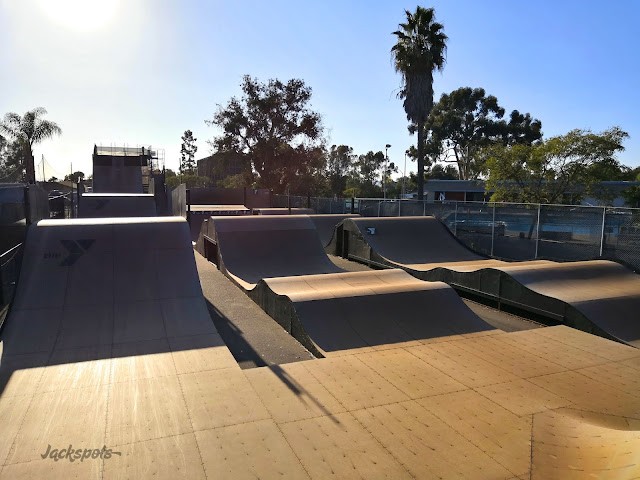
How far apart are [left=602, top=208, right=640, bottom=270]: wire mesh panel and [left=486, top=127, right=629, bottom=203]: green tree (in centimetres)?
899

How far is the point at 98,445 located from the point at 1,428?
3.42 feet

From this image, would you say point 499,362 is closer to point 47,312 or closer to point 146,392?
point 146,392

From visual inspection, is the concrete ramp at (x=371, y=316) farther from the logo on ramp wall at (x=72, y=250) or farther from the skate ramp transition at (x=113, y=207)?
the skate ramp transition at (x=113, y=207)

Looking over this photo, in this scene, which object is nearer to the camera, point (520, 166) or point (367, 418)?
point (367, 418)

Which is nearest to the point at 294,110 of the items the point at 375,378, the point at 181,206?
the point at 181,206

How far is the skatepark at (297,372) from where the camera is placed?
3543mm

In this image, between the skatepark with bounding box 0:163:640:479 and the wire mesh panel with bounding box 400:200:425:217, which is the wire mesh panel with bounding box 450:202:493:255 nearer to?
the wire mesh panel with bounding box 400:200:425:217

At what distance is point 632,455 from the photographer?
298cm

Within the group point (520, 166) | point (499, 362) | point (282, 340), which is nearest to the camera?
point (499, 362)

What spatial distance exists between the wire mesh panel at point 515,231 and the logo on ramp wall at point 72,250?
516 inches

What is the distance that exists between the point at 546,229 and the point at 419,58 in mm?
15561

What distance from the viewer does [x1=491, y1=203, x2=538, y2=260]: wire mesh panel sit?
46.8ft

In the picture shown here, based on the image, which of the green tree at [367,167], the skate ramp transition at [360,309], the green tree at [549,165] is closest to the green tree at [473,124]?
the green tree at [367,167]

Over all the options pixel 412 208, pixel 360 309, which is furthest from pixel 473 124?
pixel 360 309
